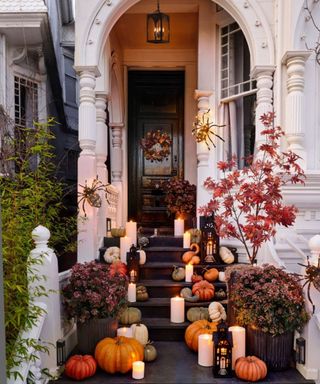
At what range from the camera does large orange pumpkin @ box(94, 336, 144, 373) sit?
3.41 m

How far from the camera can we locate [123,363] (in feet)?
11.2

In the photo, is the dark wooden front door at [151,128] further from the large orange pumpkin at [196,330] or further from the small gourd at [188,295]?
the large orange pumpkin at [196,330]

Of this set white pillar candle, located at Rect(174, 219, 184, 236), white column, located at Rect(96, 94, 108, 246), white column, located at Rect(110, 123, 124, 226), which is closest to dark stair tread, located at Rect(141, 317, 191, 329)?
white column, located at Rect(96, 94, 108, 246)

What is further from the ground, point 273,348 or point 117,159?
point 117,159

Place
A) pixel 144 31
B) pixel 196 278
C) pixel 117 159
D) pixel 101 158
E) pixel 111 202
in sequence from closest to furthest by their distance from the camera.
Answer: pixel 196 278
pixel 101 158
pixel 111 202
pixel 144 31
pixel 117 159

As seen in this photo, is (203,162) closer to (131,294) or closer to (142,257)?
(142,257)

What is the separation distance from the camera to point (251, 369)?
3.26 m

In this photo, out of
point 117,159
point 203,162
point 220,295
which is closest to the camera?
point 220,295

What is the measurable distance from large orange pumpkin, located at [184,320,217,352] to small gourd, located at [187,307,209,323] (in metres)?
0.25

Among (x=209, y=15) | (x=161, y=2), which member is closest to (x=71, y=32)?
(x=161, y=2)

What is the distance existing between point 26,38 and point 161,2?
2.32 m

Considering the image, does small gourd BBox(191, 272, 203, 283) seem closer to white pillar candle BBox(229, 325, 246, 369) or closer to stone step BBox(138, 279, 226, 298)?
stone step BBox(138, 279, 226, 298)

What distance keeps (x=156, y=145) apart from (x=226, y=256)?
3656 millimetres

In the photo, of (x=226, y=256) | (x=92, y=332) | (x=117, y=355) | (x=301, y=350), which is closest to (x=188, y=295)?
(x=226, y=256)
